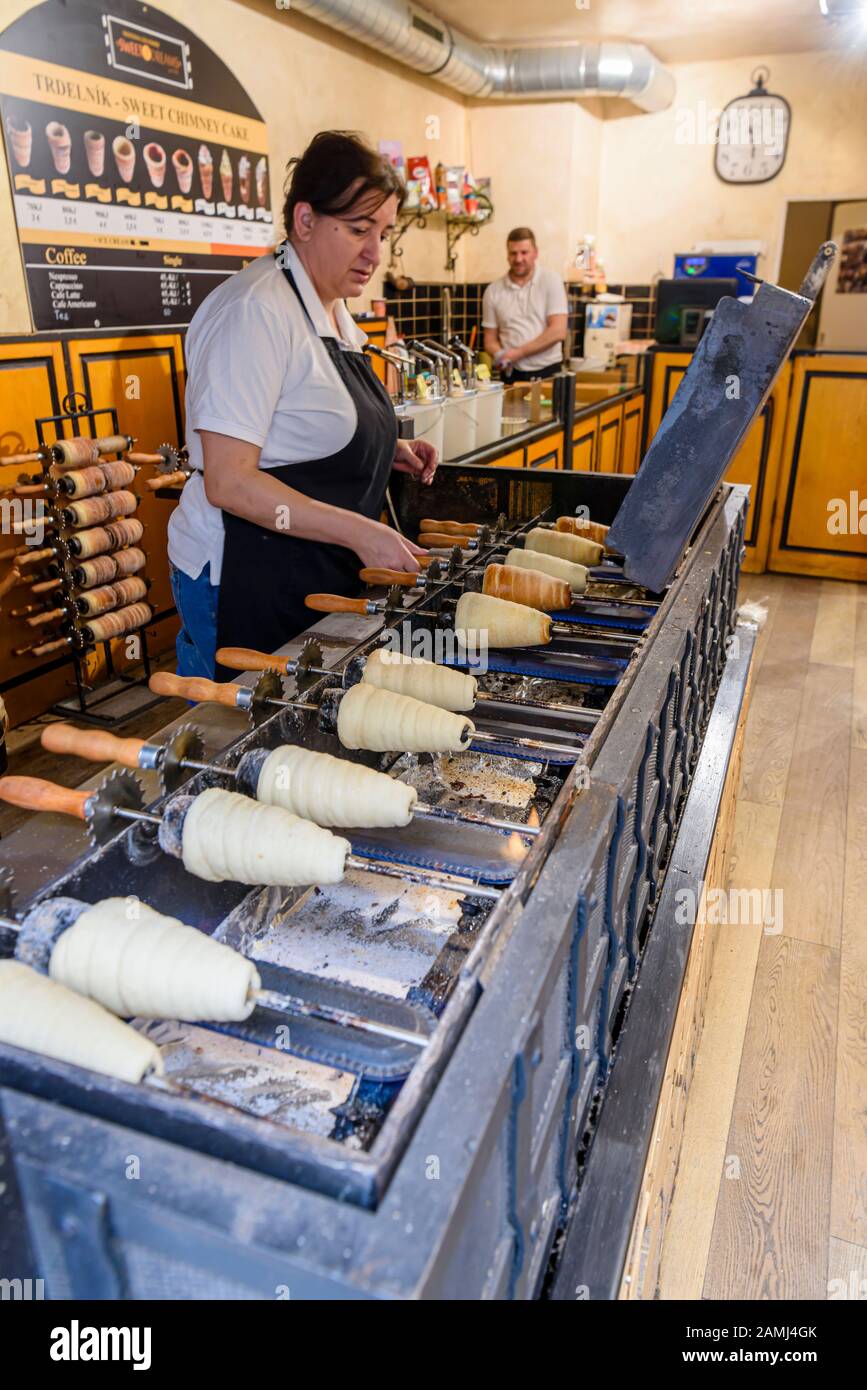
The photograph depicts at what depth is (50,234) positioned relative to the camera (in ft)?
12.2

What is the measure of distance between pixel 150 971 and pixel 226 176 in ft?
15.7

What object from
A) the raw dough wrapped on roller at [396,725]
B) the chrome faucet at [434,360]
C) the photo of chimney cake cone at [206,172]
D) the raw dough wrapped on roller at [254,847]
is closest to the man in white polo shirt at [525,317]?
the chrome faucet at [434,360]

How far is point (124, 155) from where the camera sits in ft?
13.1

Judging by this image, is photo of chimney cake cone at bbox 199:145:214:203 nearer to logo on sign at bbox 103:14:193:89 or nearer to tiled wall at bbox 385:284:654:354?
logo on sign at bbox 103:14:193:89

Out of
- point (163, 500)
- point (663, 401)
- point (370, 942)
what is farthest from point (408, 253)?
point (370, 942)

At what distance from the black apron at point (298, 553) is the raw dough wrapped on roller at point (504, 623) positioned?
1.55 feet

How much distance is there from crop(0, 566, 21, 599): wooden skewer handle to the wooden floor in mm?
2779

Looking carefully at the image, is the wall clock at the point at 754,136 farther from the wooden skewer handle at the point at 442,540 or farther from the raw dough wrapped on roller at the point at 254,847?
the raw dough wrapped on roller at the point at 254,847

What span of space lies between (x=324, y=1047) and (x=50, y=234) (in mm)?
3797

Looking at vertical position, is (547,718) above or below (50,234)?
below

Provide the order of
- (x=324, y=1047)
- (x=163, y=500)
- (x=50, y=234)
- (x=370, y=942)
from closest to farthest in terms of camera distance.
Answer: (x=324, y=1047) < (x=370, y=942) < (x=50, y=234) < (x=163, y=500)

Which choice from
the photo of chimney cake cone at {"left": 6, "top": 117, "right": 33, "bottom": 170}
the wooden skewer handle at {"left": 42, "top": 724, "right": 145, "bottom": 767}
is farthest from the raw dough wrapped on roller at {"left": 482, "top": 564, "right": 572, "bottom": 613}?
the photo of chimney cake cone at {"left": 6, "top": 117, "right": 33, "bottom": 170}
